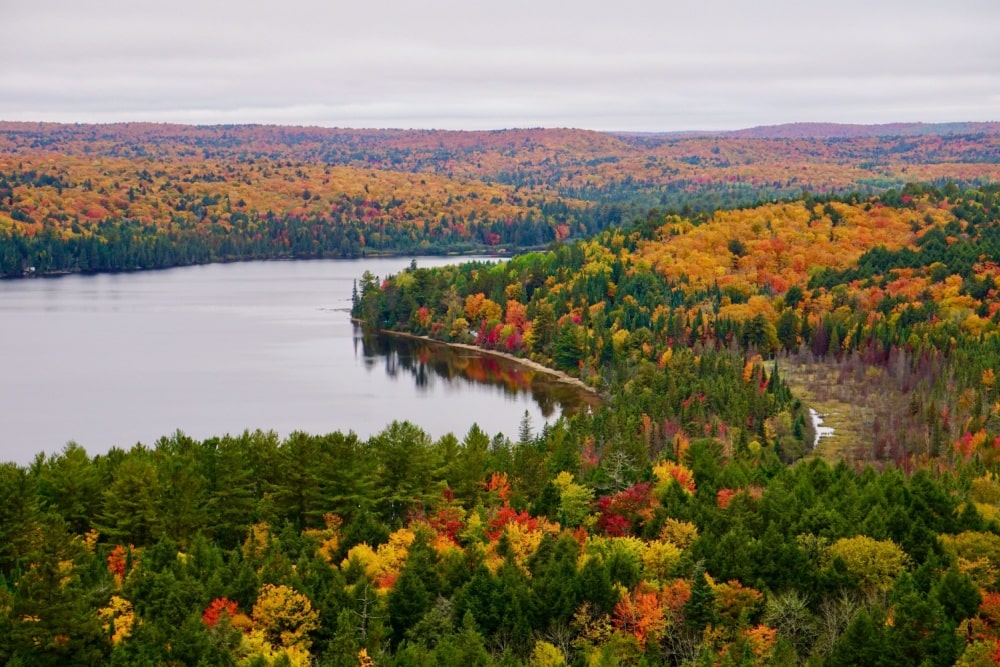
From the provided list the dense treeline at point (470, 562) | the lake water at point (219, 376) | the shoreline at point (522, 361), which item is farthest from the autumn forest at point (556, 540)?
the lake water at point (219, 376)

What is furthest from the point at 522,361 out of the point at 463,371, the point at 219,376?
the point at 219,376

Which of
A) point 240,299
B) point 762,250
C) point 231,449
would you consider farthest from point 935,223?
point 231,449

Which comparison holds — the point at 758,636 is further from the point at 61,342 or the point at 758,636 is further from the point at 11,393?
the point at 61,342

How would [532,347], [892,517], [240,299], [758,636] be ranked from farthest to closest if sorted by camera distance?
[240,299] < [532,347] < [892,517] < [758,636]

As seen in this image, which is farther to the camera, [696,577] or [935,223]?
[935,223]

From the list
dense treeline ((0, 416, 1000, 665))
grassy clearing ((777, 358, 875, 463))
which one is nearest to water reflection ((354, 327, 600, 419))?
grassy clearing ((777, 358, 875, 463))

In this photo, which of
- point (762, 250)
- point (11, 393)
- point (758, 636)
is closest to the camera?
point (758, 636)

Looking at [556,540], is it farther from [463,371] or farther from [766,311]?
[766,311]
